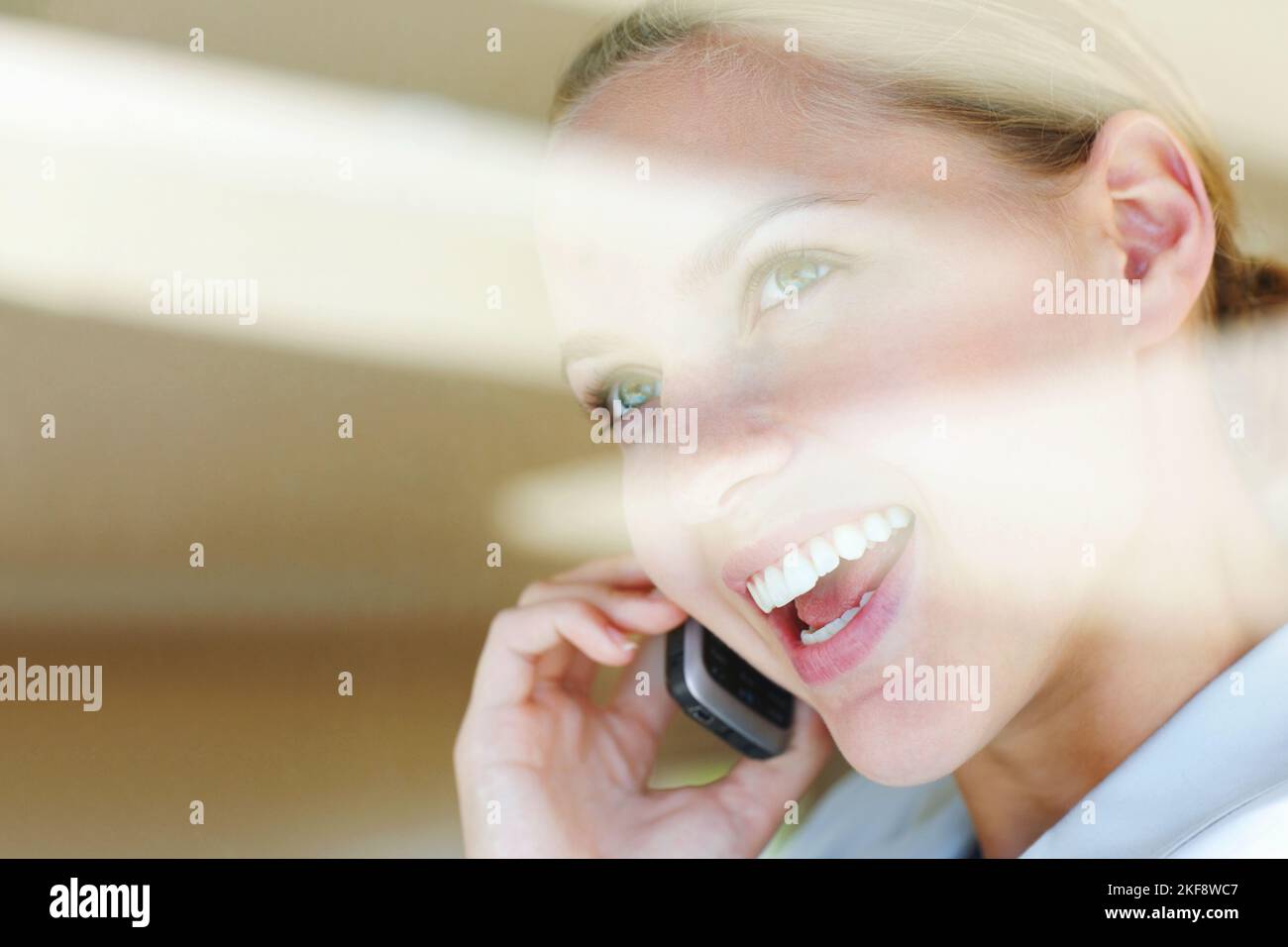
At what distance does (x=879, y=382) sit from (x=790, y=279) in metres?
0.10

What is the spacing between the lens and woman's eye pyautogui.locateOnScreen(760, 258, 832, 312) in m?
0.74

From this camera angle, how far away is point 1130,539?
76 centimetres

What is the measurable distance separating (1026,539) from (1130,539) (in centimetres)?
8

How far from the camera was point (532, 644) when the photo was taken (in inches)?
37.4

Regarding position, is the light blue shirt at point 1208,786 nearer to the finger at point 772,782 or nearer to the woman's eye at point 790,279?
the finger at point 772,782

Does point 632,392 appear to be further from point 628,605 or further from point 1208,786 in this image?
point 1208,786

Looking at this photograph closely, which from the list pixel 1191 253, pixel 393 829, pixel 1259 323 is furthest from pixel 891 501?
pixel 393 829

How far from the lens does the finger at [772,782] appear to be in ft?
3.26

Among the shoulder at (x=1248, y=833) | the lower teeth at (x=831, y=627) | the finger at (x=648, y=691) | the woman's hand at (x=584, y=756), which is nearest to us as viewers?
the shoulder at (x=1248, y=833)

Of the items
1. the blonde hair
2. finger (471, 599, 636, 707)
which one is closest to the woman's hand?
finger (471, 599, 636, 707)

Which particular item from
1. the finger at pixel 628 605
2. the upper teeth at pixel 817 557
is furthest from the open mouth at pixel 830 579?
the finger at pixel 628 605

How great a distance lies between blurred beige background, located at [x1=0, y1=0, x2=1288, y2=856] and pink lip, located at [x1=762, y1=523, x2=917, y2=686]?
0.91 ft
